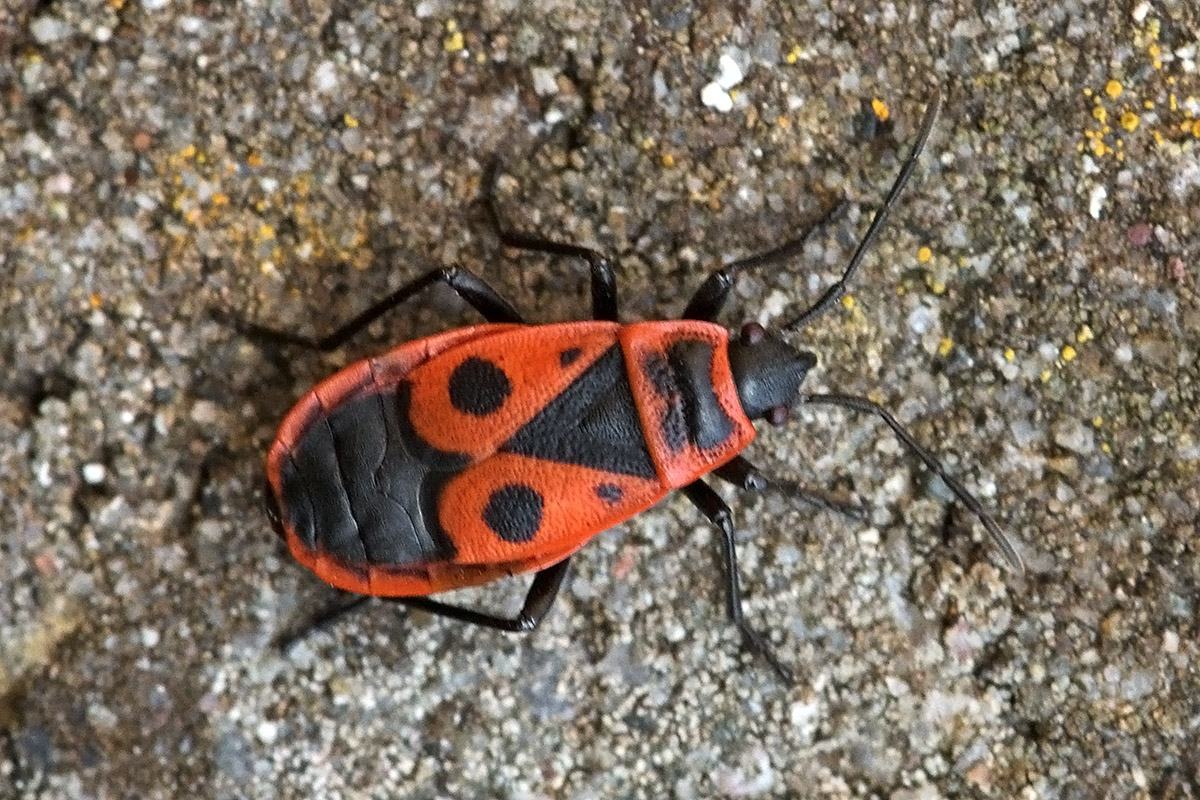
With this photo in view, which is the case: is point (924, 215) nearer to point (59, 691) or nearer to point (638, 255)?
point (638, 255)

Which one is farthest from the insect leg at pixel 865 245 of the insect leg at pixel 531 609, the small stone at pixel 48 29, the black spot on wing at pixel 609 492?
the small stone at pixel 48 29

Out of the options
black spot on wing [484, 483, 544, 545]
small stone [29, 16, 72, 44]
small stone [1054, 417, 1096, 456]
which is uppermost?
small stone [29, 16, 72, 44]

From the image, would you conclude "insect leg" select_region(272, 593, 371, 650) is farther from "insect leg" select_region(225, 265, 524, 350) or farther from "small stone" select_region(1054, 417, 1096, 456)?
"small stone" select_region(1054, 417, 1096, 456)

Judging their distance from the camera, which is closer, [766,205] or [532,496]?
[532,496]

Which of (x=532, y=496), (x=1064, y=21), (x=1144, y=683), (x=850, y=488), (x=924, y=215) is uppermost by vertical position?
(x=1064, y=21)

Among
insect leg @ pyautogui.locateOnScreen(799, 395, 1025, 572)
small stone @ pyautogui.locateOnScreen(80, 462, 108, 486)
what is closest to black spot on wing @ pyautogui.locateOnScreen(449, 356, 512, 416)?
insect leg @ pyautogui.locateOnScreen(799, 395, 1025, 572)

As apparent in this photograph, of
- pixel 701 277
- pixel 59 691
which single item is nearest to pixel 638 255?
pixel 701 277

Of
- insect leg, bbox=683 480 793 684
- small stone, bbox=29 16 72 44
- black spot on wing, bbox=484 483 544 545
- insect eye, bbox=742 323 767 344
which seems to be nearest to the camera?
black spot on wing, bbox=484 483 544 545

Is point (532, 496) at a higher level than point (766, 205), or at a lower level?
lower

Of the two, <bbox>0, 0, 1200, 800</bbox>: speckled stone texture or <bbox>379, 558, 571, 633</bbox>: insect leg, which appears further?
<bbox>0, 0, 1200, 800</bbox>: speckled stone texture
